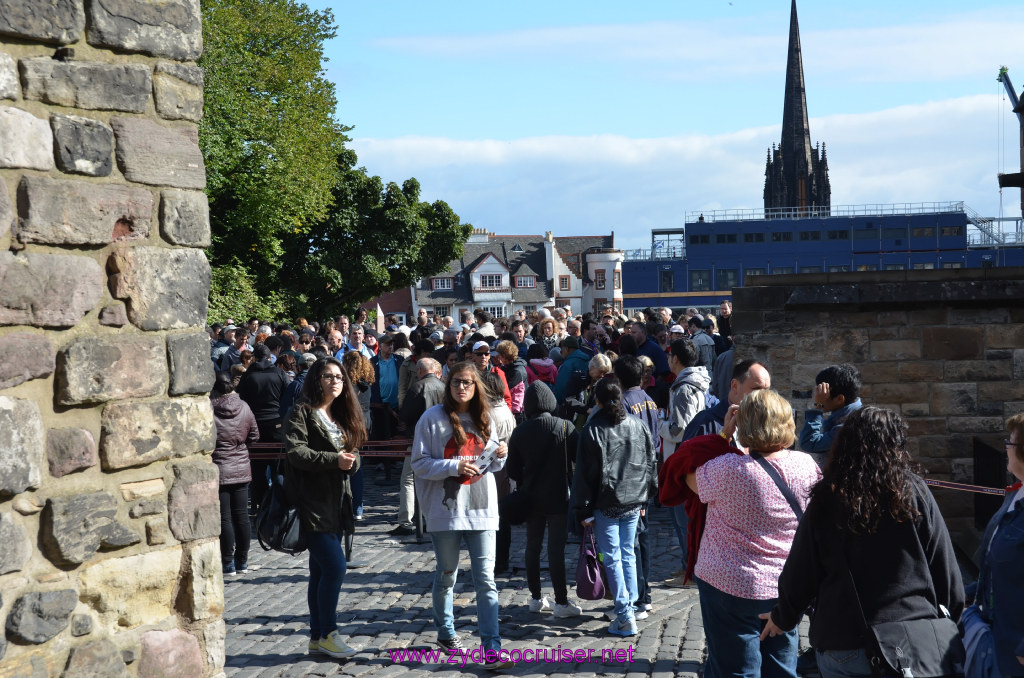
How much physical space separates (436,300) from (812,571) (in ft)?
241

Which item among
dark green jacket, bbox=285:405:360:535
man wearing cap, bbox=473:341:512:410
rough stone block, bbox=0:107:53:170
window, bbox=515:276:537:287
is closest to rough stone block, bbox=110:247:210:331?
rough stone block, bbox=0:107:53:170

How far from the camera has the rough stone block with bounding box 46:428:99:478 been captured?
356 cm

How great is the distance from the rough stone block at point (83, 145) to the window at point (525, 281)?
7341cm

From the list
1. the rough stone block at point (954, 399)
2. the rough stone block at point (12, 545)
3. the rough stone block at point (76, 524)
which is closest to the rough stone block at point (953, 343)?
the rough stone block at point (954, 399)

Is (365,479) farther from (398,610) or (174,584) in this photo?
(174,584)

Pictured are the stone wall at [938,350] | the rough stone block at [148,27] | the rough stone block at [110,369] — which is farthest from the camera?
the stone wall at [938,350]

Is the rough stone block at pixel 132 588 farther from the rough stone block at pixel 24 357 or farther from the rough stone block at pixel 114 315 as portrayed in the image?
the rough stone block at pixel 114 315

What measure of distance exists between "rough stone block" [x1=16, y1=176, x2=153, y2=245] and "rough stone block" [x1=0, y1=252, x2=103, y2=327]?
0.24 ft

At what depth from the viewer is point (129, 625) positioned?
382 centimetres

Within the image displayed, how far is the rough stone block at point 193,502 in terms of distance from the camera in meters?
3.97

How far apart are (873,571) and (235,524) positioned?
6.33 m

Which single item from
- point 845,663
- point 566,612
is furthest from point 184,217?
point 566,612

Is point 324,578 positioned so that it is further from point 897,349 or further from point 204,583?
point 897,349

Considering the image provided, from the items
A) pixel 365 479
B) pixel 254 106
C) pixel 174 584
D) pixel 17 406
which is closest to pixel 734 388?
pixel 174 584
